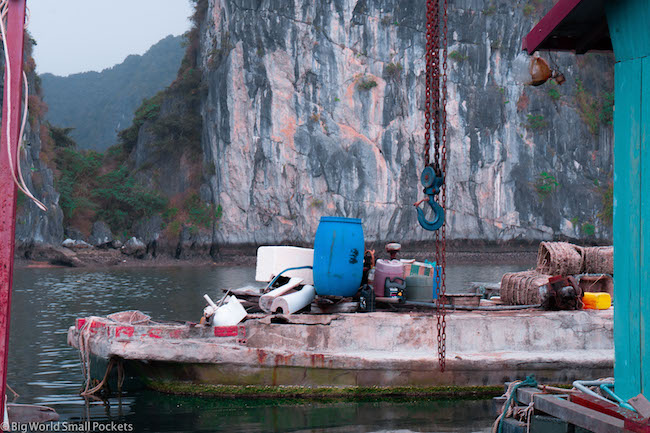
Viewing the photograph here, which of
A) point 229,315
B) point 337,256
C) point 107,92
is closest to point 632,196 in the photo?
point 337,256

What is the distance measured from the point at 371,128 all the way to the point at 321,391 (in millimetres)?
41691

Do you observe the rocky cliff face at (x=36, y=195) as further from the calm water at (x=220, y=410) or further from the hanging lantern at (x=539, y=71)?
the hanging lantern at (x=539, y=71)

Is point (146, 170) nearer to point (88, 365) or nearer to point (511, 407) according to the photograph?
point (88, 365)

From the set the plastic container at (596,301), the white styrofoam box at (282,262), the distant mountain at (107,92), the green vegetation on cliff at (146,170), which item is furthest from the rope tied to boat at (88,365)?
the distant mountain at (107,92)

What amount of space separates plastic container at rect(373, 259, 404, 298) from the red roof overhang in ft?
11.9

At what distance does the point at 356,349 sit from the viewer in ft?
23.5

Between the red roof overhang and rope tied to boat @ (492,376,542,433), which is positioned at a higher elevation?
the red roof overhang

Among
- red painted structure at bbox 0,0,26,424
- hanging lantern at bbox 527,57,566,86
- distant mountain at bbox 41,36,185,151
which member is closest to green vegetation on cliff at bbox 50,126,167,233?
hanging lantern at bbox 527,57,566,86

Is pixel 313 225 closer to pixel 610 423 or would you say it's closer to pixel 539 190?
pixel 539 190

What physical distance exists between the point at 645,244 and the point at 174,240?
155 feet

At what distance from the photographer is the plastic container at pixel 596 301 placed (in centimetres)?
777

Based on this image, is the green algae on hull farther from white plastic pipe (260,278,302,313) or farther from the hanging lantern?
the hanging lantern

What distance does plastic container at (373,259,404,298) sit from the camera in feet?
25.8

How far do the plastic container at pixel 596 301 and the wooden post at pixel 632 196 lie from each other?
406 centimetres
